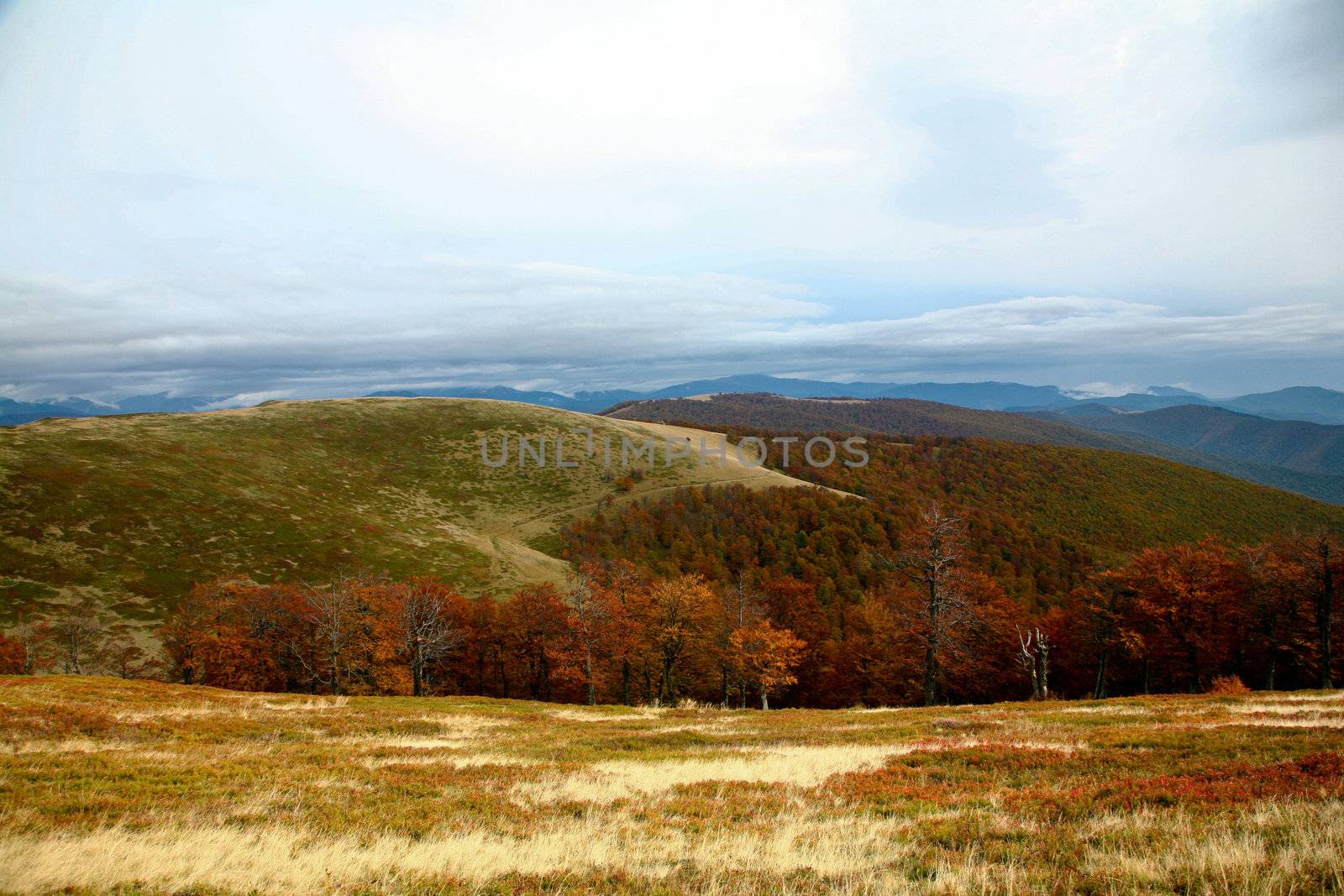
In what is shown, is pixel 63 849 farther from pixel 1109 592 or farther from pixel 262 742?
pixel 1109 592

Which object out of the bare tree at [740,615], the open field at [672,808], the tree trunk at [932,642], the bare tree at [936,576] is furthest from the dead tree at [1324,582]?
the bare tree at [740,615]

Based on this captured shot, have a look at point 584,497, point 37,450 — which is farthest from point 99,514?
point 584,497

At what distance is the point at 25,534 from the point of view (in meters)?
76.9

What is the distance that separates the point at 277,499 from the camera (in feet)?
361

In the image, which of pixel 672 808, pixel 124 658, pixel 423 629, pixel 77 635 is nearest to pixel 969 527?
pixel 423 629

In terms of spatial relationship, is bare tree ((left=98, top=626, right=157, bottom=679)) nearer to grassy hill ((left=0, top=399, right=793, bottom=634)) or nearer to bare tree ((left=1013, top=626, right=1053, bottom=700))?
grassy hill ((left=0, top=399, right=793, bottom=634))

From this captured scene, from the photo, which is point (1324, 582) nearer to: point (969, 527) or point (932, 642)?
point (932, 642)

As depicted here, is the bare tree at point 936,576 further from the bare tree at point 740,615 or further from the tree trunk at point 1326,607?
the tree trunk at point 1326,607

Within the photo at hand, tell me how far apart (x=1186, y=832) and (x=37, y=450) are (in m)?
147

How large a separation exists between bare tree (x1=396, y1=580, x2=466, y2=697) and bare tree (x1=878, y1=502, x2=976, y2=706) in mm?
36148

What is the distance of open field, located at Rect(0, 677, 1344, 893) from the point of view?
25.8ft

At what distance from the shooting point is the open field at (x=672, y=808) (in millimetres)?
7859

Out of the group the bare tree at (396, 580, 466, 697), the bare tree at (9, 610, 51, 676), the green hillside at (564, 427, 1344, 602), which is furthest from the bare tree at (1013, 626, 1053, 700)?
the bare tree at (9, 610, 51, 676)

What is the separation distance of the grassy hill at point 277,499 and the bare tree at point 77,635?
3494 millimetres
